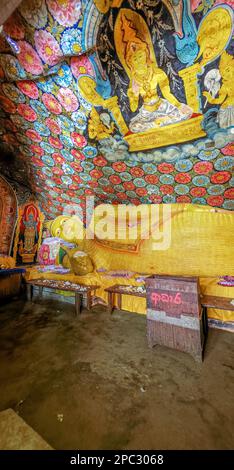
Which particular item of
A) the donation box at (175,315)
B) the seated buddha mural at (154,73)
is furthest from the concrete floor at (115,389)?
the seated buddha mural at (154,73)

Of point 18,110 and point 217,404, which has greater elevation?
point 18,110

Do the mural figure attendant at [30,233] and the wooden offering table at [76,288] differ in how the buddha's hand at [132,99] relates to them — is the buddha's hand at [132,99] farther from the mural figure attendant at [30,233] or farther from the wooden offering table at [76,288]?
the mural figure attendant at [30,233]

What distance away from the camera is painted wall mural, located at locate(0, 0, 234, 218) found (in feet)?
7.37

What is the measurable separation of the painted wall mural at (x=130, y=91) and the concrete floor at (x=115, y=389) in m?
2.90

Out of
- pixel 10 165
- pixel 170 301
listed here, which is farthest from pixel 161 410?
pixel 10 165

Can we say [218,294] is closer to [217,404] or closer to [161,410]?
[217,404]

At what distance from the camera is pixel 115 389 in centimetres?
195

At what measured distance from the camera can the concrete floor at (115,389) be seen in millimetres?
1467

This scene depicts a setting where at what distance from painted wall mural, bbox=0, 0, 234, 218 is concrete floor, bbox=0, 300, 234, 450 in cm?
290

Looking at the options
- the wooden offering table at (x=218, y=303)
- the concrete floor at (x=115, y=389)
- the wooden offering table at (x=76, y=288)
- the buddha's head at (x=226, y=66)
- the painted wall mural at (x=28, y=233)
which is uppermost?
the buddha's head at (x=226, y=66)

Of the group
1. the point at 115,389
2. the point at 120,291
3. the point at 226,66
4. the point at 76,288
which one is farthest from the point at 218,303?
the point at 226,66

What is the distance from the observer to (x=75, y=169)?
4.46m

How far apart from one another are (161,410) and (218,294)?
2.26 m

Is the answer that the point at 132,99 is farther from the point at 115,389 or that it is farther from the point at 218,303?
the point at 115,389
